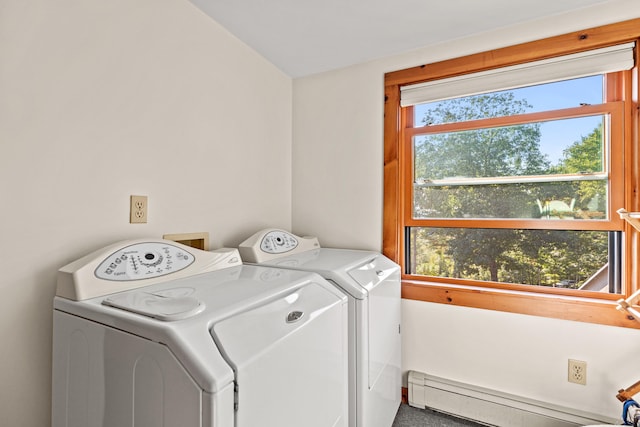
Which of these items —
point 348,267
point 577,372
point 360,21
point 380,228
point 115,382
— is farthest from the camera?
point 380,228

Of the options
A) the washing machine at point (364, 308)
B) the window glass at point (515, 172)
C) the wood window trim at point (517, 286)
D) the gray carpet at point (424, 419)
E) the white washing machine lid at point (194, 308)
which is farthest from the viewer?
the gray carpet at point (424, 419)

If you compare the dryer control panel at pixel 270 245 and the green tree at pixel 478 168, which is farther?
the green tree at pixel 478 168

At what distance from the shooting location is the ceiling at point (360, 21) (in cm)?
152

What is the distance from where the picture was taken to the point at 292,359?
32.3 inches

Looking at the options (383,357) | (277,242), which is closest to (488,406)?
(383,357)

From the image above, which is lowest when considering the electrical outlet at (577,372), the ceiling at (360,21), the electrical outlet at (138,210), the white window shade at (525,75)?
the electrical outlet at (577,372)

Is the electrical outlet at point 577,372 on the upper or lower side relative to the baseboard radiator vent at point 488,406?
upper

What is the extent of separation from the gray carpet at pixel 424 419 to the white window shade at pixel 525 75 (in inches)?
76.4

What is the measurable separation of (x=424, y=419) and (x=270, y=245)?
4.54ft

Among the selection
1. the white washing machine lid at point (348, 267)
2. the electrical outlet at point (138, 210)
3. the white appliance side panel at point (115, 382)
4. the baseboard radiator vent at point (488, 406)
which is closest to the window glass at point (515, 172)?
the white washing machine lid at point (348, 267)

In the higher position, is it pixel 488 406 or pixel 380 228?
pixel 380 228

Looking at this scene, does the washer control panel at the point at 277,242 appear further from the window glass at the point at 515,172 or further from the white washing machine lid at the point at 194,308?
the window glass at the point at 515,172

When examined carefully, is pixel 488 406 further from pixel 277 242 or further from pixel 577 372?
pixel 277 242

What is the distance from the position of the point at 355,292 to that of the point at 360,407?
0.46 metres
